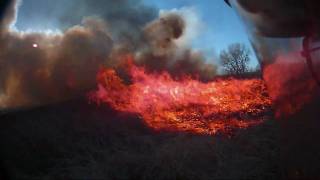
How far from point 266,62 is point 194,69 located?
24631mm

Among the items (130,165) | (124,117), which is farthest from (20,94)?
(130,165)

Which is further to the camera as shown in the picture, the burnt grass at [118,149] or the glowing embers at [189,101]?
the glowing embers at [189,101]

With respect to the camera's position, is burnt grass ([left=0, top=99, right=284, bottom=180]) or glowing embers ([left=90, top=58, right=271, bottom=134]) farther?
glowing embers ([left=90, top=58, right=271, bottom=134])

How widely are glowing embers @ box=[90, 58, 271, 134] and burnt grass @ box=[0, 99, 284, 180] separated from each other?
0.88 meters

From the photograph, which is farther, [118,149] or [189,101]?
[189,101]

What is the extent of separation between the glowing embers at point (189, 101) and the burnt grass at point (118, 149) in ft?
2.87

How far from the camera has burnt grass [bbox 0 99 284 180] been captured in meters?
8.38

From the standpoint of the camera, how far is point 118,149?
11.2 metres

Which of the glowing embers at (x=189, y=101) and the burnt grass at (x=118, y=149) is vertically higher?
the glowing embers at (x=189, y=101)

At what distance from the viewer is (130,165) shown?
870 cm

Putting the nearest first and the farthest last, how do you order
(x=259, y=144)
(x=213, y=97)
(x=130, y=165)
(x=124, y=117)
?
(x=130, y=165) → (x=259, y=144) → (x=124, y=117) → (x=213, y=97)

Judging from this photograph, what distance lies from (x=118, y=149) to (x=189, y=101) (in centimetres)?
636

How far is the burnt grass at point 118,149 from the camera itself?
8383mm

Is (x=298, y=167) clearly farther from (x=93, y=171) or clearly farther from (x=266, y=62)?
(x=93, y=171)
